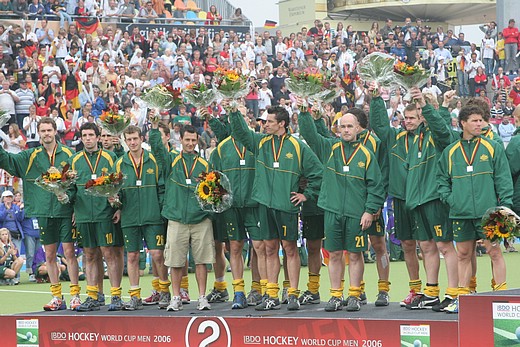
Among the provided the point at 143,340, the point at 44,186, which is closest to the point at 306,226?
the point at 143,340

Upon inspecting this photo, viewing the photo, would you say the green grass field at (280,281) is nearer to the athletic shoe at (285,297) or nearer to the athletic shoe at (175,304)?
the athletic shoe at (285,297)

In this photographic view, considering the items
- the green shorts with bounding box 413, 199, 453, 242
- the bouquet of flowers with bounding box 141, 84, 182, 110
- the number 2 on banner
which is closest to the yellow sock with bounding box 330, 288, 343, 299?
the green shorts with bounding box 413, 199, 453, 242

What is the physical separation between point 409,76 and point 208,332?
3161 mm

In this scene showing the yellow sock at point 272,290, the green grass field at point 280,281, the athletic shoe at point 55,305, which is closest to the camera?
the yellow sock at point 272,290

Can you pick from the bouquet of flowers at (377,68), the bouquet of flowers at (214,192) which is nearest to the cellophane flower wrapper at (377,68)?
the bouquet of flowers at (377,68)

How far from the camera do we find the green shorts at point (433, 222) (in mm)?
10000

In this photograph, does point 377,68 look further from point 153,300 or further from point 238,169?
point 153,300

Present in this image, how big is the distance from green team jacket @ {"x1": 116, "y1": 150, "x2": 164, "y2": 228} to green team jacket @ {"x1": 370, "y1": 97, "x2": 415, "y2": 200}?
8.21 feet

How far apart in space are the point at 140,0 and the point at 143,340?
19190 mm

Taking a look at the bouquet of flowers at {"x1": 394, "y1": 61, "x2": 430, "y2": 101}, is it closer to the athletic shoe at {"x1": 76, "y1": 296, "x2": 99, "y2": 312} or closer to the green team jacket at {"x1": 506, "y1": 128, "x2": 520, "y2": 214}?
the green team jacket at {"x1": 506, "y1": 128, "x2": 520, "y2": 214}

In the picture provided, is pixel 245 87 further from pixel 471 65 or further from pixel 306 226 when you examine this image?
pixel 471 65

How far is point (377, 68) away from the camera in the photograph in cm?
1062

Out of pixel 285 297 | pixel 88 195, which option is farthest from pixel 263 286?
pixel 88 195

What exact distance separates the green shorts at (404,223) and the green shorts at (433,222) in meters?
0.20
